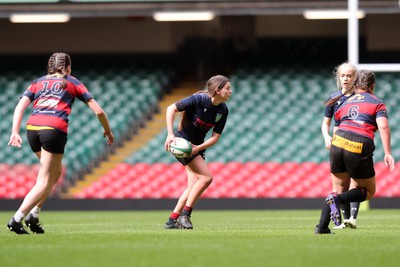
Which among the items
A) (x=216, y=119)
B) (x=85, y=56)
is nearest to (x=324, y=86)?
(x=85, y=56)

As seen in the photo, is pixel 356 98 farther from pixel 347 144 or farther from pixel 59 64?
pixel 59 64

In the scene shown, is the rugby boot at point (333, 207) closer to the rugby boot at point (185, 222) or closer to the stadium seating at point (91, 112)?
the rugby boot at point (185, 222)

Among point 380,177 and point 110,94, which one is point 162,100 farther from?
point 380,177

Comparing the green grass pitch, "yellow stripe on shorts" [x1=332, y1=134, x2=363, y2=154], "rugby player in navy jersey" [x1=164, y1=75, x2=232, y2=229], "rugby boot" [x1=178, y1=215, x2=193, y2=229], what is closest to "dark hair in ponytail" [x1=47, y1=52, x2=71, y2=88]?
"rugby player in navy jersey" [x1=164, y1=75, x2=232, y2=229]

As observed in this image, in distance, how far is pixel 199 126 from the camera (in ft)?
35.7

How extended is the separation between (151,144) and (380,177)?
5.13 metres

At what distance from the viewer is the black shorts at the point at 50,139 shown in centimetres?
939

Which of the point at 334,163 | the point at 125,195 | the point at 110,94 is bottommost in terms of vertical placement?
the point at 125,195

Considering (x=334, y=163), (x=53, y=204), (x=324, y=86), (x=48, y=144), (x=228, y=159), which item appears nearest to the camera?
(x=48, y=144)

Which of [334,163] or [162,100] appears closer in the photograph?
[334,163]

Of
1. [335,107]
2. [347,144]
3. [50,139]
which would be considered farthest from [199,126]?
[50,139]

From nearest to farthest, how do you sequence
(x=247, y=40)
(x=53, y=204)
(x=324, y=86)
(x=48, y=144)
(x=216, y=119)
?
Result: (x=48, y=144) < (x=216, y=119) < (x=53, y=204) < (x=324, y=86) < (x=247, y=40)

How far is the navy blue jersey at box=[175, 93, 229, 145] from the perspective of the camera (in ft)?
35.0

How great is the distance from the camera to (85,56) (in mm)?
25562
